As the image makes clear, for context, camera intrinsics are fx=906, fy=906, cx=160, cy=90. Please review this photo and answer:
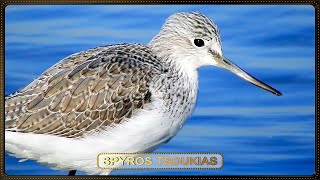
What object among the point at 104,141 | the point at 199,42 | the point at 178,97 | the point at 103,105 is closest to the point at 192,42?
the point at 199,42

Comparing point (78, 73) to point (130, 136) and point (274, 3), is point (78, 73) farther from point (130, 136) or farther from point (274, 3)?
point (274, 3)

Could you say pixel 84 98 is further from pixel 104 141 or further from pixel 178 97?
pixel 178 97

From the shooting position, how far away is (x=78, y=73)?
6500 millimetres

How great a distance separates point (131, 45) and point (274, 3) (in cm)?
111

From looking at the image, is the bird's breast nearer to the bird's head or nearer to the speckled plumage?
the speckled plumage

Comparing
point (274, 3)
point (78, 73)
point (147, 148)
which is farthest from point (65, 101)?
point (274, 3)

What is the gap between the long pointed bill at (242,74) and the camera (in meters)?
6.70

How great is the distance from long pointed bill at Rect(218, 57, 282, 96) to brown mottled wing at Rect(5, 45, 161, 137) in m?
0.50

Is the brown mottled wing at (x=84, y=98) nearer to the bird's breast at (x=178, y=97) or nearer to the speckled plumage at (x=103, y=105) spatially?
the speckled plumage at (x=103, y=105)

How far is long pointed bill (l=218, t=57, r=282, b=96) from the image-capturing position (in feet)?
22.0

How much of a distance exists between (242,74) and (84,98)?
1232 millimetres

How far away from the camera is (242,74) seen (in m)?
6.80

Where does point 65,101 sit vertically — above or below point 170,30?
below

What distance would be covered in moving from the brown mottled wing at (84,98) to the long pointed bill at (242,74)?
1.66ft
